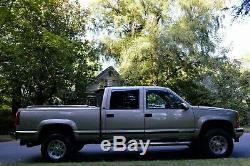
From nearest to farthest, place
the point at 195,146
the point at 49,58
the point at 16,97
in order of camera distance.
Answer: the point at 195,146
the point at 49,58
the point at 16,97

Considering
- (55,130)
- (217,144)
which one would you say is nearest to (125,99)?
(55,130)

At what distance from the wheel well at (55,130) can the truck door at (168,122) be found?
2182 mm

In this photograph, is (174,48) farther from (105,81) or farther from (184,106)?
(184,106)

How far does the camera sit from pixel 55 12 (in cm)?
2972

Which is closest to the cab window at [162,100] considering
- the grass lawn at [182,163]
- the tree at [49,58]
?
the grass lawn at [182,163]

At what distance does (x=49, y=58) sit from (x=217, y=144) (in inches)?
702

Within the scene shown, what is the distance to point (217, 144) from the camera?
12.4m

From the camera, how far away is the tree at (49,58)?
2581cm

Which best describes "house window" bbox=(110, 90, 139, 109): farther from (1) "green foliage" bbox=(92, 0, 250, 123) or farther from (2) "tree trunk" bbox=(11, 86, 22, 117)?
(1) "green foliage" bbox=(92, 0, 250, 123)

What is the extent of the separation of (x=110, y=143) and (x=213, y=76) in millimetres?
22670

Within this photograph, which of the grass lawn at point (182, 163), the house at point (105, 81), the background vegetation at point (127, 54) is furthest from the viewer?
the house at point (105, 81)

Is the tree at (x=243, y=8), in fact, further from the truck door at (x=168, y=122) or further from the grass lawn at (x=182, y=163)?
the grass lawn at (x=182, y=163)

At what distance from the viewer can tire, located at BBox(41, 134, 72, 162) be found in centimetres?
1207

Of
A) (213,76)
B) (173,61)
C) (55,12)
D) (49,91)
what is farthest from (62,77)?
(213,76)
